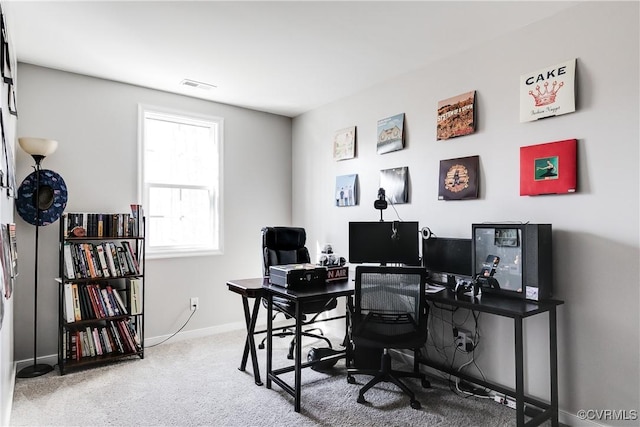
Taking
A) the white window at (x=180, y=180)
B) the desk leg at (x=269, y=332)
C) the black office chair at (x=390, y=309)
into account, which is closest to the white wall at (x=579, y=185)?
the black office chair at (x=390, y=309)

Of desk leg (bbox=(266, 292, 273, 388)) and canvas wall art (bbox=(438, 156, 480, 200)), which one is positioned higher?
canvas wall art (bbox=(438, 156, 480, 200))

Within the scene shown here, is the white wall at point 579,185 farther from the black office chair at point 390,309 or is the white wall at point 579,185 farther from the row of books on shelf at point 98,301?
the row of books on shelf at point 98,301

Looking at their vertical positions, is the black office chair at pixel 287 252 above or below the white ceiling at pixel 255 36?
below

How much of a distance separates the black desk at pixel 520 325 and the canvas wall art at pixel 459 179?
0.83m

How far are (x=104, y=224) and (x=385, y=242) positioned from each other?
245cm

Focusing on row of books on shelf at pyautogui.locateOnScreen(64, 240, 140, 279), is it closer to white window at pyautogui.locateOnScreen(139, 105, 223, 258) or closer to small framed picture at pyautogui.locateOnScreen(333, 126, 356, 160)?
white window at pyautogui.locateOnScreen(139, 105, 223, 258)

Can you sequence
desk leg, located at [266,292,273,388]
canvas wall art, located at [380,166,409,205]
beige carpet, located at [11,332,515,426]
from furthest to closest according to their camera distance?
canvas wall art, located at [380,166,409,205] < desk leg, located at [266,292,273,388] < beige carpet, located at [11,332,515,426]

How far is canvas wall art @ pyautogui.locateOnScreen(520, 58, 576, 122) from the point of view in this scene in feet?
8.03

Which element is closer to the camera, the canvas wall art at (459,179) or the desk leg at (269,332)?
the desk leg at (269,332)

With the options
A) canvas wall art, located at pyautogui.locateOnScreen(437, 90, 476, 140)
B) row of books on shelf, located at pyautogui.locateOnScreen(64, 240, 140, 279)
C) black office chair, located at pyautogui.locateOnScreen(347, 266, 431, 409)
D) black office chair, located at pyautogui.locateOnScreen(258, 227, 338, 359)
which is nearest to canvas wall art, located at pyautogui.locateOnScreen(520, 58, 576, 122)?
canvas wall art, located at pyautogui.locateOnScreen(437, 90, 476, 140)

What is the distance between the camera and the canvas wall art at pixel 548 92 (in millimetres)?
2447

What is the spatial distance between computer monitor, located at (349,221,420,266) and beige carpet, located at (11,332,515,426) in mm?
963

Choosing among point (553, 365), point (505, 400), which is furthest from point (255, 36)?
point (505, 400)

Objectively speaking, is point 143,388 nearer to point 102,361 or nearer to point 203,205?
point 102,361
